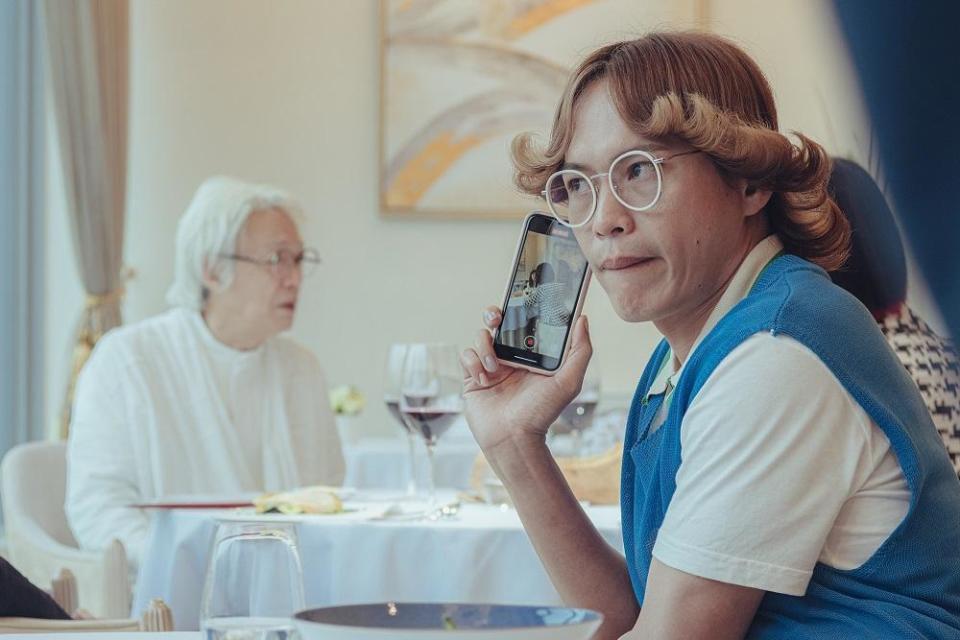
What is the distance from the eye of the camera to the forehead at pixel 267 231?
3.62m

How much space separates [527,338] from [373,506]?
1007 millimetres

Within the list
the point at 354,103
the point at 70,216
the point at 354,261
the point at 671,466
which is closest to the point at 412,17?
the point at 354,103

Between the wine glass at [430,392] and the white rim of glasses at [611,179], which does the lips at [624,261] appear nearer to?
the white rim of glasses at [611,179]

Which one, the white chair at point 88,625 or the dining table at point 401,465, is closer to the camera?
the white chair at point 88,625

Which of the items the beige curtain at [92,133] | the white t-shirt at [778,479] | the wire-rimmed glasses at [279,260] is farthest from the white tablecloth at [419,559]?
the beige curtain at [92,133]

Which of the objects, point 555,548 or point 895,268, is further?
point 895,268

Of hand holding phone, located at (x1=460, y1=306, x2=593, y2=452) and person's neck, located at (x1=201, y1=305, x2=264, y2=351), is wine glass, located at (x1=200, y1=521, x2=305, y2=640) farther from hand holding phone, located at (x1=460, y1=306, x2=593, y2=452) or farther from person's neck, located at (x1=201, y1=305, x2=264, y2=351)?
person's neck, located at (x1=201, y1=305, x2=264, y2=351)

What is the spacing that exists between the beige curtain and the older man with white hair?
1626mm

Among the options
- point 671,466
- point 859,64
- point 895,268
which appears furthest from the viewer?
point 859,64

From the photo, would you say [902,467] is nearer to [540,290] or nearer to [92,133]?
[540,290]

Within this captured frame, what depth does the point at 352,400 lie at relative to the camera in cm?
470

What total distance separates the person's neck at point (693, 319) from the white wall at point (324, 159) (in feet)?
13.3

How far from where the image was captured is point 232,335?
3.55m

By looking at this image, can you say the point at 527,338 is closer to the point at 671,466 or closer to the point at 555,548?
the point at 555,548
